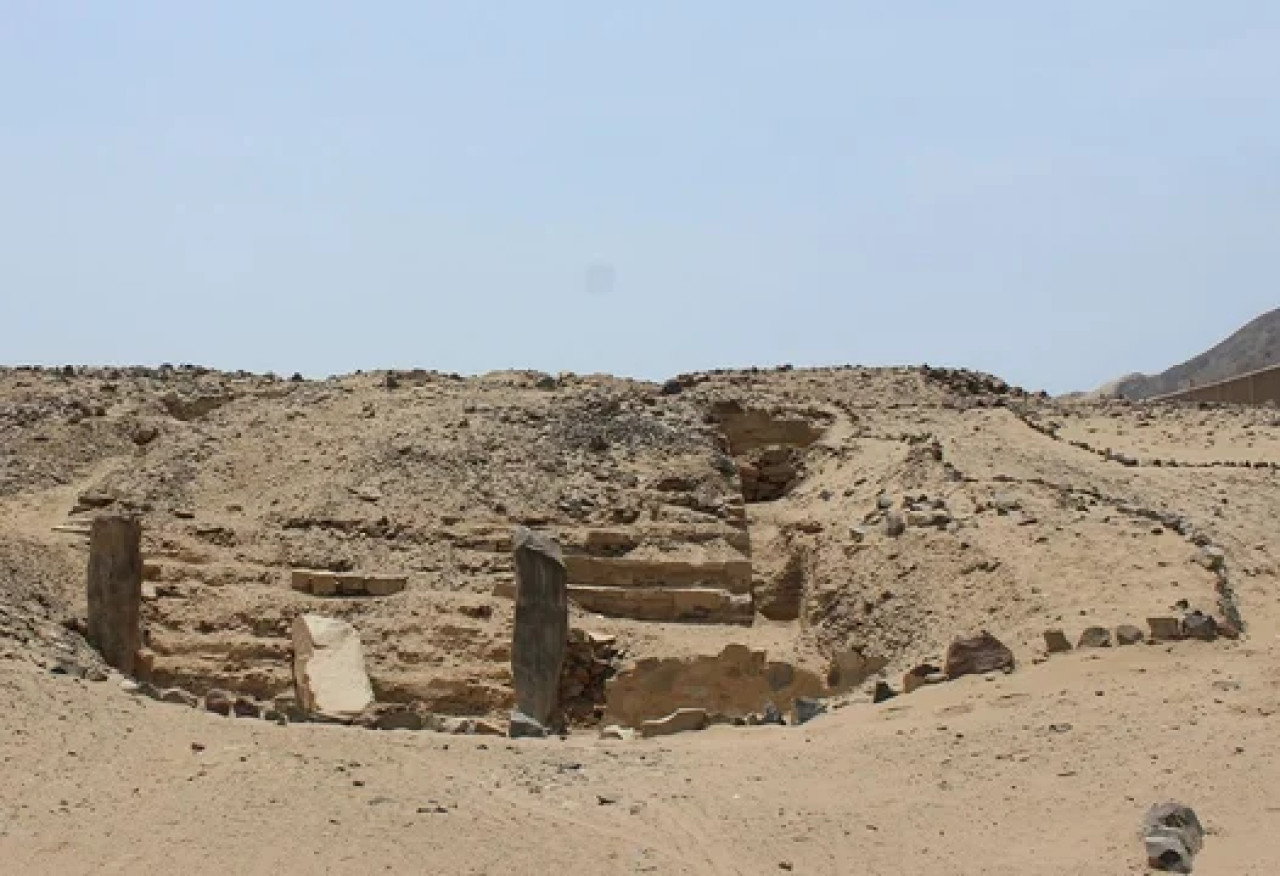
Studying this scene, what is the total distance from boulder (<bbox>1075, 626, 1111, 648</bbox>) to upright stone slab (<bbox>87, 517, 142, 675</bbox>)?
23.4 feet

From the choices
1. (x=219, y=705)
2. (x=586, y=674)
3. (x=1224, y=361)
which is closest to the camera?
(x=219, y=705)

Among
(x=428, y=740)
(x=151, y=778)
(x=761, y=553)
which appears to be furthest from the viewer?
(x=761, y=553)

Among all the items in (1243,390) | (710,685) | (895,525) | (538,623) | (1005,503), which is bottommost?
(710,685)

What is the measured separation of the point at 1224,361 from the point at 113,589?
38147 millimetres

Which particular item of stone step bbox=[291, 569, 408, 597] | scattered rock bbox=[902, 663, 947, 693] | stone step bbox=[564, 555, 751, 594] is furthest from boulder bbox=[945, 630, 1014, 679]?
stone step bbox=[291, 569, 408, 597]

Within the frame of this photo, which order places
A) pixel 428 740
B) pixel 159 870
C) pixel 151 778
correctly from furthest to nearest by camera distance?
pixel 428 740 < pixel 151 778 < pixel 159 870

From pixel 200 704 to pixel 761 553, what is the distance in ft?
26.4

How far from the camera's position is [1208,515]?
47.3ft

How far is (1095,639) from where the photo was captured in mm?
9555

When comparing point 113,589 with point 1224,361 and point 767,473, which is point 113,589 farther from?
point 1224,361

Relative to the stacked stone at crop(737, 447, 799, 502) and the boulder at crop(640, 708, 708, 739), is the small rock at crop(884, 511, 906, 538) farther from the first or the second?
the boulder at crop(640, 708, 708, 739)

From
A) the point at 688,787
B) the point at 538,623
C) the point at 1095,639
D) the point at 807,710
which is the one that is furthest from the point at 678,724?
the point at 1095,639

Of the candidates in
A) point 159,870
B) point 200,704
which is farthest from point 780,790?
point 200,704

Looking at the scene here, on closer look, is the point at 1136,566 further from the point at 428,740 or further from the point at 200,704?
the point at 200,704
